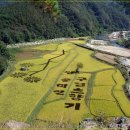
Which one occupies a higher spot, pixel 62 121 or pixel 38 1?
pixel 38 1

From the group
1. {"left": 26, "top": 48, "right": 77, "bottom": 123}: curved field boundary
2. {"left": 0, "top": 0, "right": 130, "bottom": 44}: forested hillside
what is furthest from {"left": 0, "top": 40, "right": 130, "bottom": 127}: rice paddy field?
{"left": 0, "top": 0, "right": 130, "bottom": 44}: forested hillside

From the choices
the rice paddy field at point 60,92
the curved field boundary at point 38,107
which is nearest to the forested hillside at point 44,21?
the rice paddy field at point 60,92

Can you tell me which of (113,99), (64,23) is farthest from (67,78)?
(64,23)

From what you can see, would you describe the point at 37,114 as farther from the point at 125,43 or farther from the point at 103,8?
the point at 103,8

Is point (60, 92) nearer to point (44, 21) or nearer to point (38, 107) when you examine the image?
point (38, 107)

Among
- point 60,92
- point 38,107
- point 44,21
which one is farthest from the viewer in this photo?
point 44,21

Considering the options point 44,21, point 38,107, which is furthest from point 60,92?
point 44,21

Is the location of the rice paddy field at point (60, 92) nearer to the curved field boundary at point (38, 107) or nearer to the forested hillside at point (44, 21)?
the curved field boundary at point (38, 107)
